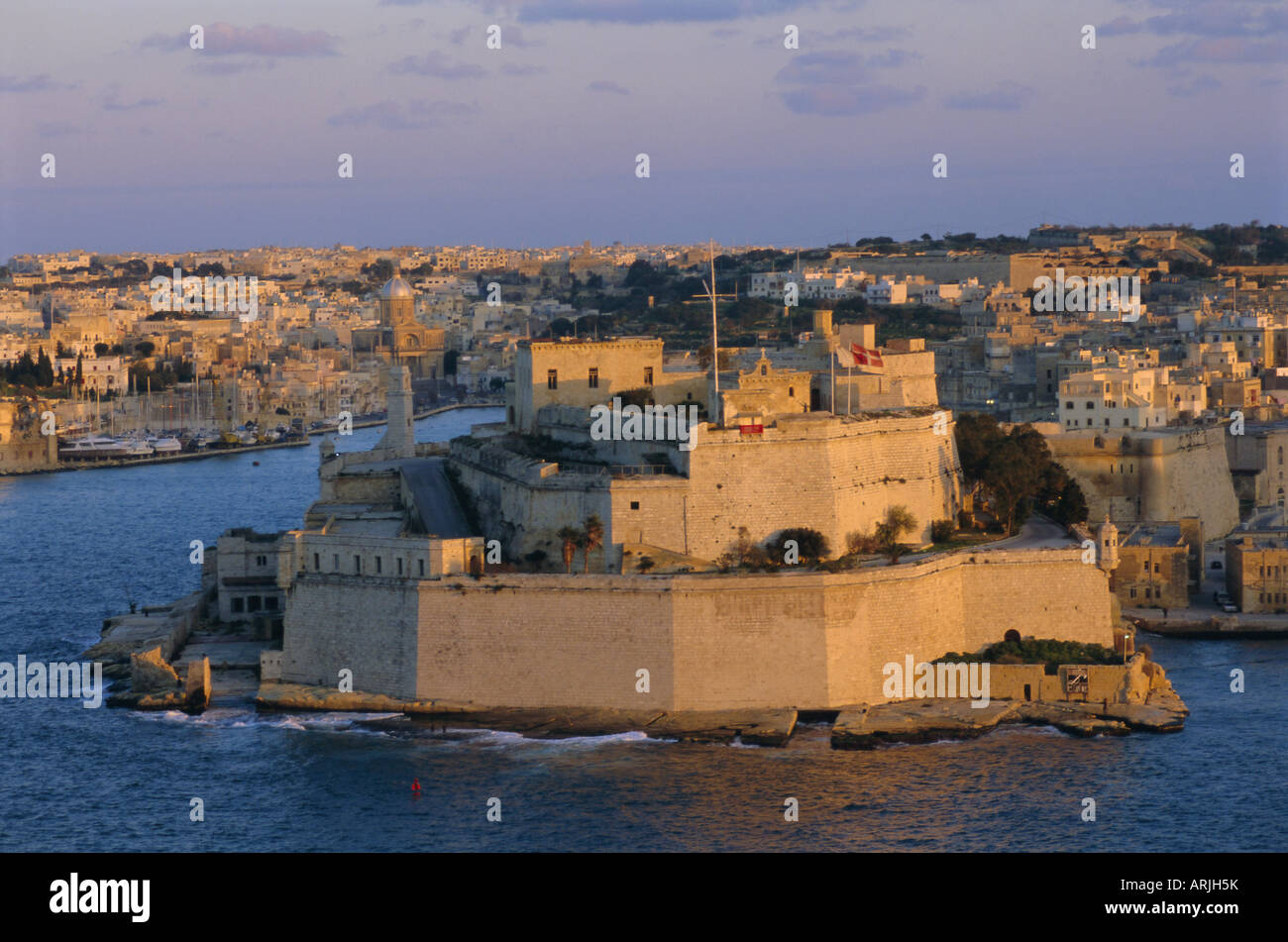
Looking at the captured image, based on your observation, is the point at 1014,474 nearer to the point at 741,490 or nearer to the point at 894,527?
the point at 894,527

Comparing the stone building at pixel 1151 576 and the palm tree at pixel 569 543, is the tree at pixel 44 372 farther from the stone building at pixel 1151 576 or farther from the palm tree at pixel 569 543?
the stone building at pixel 1151 576

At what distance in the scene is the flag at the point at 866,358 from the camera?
36.7 meters

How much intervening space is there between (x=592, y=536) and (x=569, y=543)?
0.45m

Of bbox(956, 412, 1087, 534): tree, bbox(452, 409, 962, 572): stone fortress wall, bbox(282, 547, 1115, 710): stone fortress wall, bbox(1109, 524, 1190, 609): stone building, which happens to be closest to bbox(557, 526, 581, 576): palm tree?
bbox(452, 409, 962, 572): stone fortress wall

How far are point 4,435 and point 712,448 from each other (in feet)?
176

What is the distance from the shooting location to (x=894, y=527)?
3528cm

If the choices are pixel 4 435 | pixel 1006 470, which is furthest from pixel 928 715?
pixel 4 435

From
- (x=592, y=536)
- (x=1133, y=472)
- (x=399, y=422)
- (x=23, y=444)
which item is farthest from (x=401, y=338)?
(x=592, y=536)

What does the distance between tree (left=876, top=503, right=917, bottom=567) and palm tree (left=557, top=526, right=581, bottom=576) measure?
17.0 ft

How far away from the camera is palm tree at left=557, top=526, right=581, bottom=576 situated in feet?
111

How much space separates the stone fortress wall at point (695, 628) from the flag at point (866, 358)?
4554 millimetres

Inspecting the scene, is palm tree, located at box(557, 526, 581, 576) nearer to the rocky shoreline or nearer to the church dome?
the rocky shoreline
